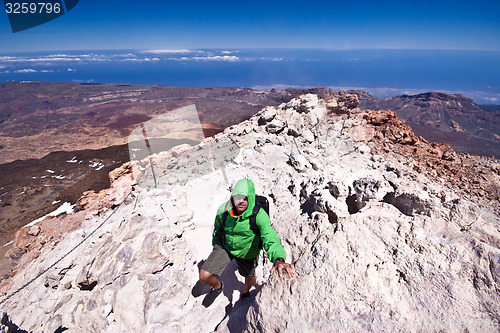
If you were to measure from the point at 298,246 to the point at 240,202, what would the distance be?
1.27 meters

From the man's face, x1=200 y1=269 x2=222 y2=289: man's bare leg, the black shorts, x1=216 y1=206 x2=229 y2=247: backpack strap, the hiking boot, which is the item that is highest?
the man's face

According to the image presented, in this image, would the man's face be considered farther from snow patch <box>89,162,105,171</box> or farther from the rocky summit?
snow patch <box>89,162,105,171</box>

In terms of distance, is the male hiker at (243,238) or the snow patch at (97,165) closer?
the male hiker at (243,238)

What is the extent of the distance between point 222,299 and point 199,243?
4.37 ft

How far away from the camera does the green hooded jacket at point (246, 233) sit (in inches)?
81.8

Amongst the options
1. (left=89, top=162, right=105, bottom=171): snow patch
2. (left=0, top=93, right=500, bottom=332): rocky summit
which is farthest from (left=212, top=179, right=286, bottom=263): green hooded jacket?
(left=89, top=162, right=105, bottom=171): snow patch

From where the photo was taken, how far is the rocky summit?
1579 mm

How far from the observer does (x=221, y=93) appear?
2121 inches

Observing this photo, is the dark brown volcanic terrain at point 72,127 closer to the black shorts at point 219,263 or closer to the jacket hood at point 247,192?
the black shorts at point 219,263

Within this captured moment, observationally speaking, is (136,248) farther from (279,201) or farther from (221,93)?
(221,93)

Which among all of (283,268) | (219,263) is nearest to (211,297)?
(219,263)

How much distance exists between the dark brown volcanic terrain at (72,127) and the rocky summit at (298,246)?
6.74 m

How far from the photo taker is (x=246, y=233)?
2271 mm

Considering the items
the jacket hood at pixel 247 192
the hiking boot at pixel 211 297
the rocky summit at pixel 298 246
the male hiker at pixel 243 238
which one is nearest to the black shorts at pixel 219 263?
the male hiker at pixel 243 238
